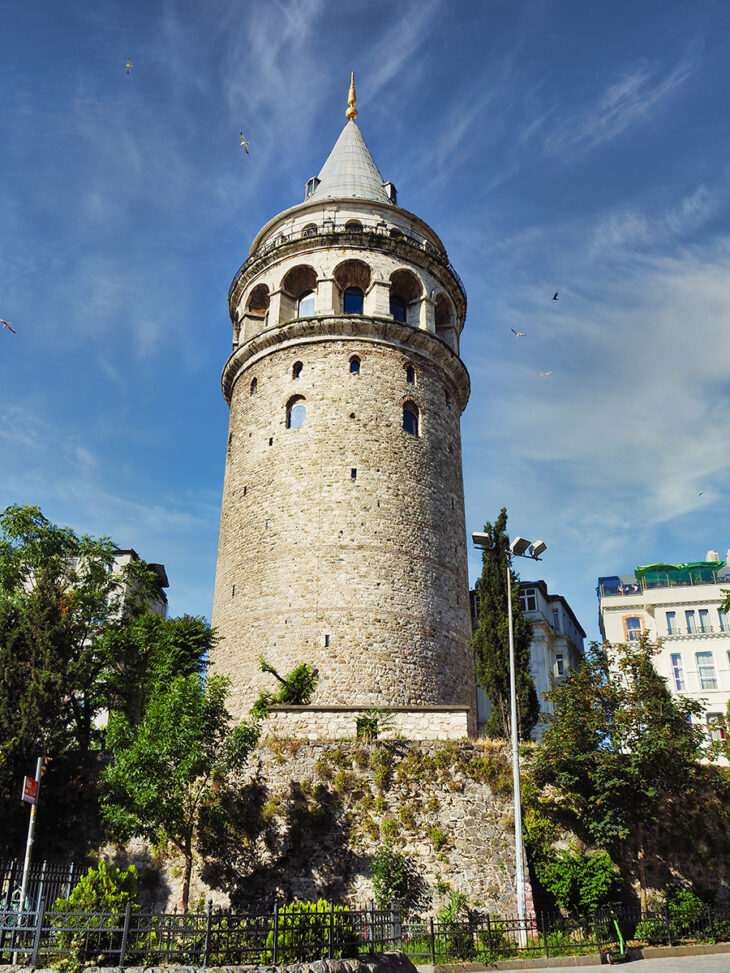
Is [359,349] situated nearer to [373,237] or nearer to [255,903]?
[373,237]

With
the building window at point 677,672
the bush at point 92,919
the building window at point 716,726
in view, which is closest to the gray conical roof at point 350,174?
the building window at point 716,726

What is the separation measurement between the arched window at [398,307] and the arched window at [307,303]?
2.91 metres

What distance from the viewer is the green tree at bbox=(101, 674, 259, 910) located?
51.7ft

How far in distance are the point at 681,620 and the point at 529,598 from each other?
7.41 metres

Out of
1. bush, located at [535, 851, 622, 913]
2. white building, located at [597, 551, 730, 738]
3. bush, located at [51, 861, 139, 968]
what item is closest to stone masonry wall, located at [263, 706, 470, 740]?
bush, located at [535, 851, 622, 913]

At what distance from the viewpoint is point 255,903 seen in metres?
16.9

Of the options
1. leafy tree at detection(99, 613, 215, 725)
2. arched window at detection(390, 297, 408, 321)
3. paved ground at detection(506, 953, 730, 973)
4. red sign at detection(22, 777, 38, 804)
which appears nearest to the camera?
paved ground at detection(506, 953, 730, 973)

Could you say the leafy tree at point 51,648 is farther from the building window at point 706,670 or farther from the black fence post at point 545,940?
the building window at point 706,670

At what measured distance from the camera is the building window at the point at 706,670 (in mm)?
33213

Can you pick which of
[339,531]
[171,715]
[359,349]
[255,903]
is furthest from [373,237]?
[255,903]

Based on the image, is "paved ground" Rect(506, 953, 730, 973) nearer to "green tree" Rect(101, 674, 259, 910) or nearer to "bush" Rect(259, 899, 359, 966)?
"bush" Rect(259, 899, 359, 966)

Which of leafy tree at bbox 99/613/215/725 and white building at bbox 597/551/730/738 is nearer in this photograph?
leafy tree at bbox 99/613/215/725

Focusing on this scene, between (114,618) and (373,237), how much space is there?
52.0 ft

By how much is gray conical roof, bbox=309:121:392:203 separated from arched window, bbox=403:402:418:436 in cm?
865
